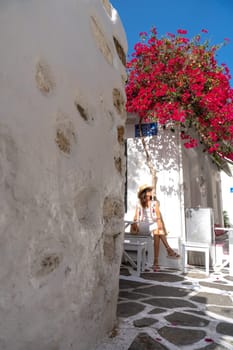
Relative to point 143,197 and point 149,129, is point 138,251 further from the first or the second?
point 149,129

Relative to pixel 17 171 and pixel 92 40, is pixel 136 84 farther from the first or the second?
pixel 17 171

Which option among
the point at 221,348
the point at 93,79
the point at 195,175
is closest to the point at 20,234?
the point at 93,79

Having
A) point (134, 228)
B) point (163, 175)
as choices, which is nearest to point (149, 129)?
point (163, 175)

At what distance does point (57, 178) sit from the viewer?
1.50 m

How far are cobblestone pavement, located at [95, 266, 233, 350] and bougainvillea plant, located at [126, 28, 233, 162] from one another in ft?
9.40

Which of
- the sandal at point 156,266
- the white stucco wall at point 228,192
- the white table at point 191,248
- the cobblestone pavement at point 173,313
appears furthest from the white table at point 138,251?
the white stucco wall at point 228,192

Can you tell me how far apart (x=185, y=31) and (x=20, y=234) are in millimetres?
6360

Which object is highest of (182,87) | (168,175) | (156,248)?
(182,87)

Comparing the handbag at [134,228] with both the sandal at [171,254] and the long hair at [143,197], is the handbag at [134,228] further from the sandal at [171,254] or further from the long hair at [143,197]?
the sandal at [171,254]

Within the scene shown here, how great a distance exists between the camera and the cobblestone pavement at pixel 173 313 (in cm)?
214

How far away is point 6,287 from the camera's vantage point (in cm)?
115

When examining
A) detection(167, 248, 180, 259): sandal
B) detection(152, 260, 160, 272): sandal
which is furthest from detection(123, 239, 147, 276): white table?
detection(167, 248, 180, 259): sandal

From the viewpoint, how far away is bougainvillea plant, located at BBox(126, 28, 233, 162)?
17.9 feet

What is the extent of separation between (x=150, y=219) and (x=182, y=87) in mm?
2768
